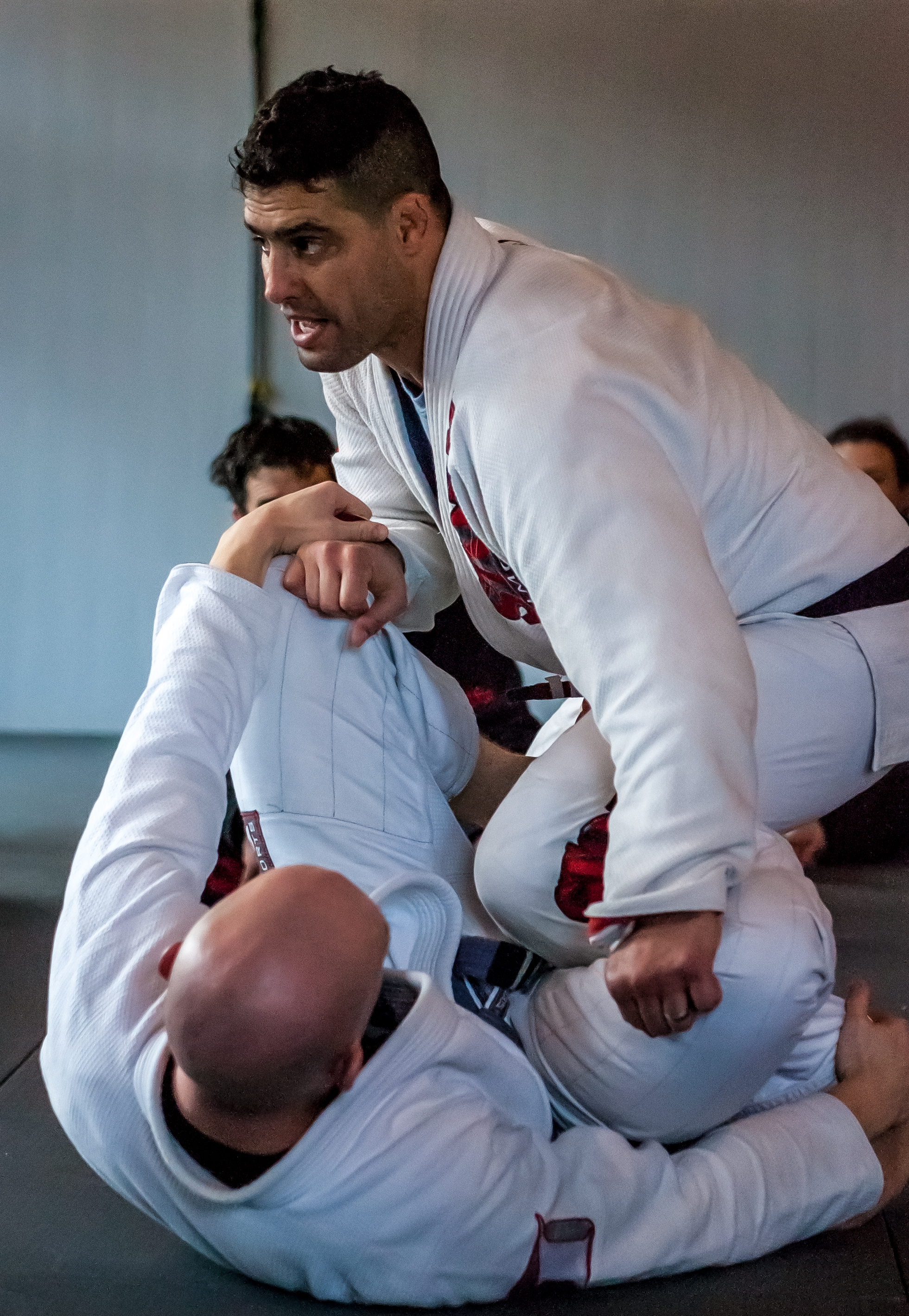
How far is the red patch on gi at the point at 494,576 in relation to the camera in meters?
1.49

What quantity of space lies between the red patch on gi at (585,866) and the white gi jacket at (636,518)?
7.0 inches

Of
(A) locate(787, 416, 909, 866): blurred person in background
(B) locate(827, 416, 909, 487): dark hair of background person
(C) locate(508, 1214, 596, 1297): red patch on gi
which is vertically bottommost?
(A) locate(787, 416, 909, 866): blurred person in background

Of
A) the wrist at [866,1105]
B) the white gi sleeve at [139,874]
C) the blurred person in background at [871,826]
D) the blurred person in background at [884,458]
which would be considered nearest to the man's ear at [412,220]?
the white gi sleeve at [139,874]

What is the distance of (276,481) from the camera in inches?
116

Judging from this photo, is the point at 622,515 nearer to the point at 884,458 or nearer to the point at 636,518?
the point at 636,518

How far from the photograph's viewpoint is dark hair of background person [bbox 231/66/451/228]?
1.41 m

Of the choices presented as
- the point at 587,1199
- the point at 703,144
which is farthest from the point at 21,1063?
the point at 703,144

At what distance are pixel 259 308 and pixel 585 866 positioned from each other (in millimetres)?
3818

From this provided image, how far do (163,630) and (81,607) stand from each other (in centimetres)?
366

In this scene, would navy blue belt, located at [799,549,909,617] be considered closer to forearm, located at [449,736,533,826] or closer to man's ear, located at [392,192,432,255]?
forearm, located at [449,736,533,826]

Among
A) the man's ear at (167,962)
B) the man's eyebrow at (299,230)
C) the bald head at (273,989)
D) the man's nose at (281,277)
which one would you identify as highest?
the man's eyebrow at (299,230)

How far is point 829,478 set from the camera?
1.47m

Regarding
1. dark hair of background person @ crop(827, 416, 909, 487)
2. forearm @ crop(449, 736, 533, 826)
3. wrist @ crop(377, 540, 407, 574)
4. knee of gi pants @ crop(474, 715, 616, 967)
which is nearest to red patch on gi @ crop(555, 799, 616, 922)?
knee of gi pants @ crop(474, 715, 616, 967)

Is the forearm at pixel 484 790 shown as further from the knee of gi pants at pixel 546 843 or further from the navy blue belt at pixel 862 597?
the navy blue belt at pixel 862 597
